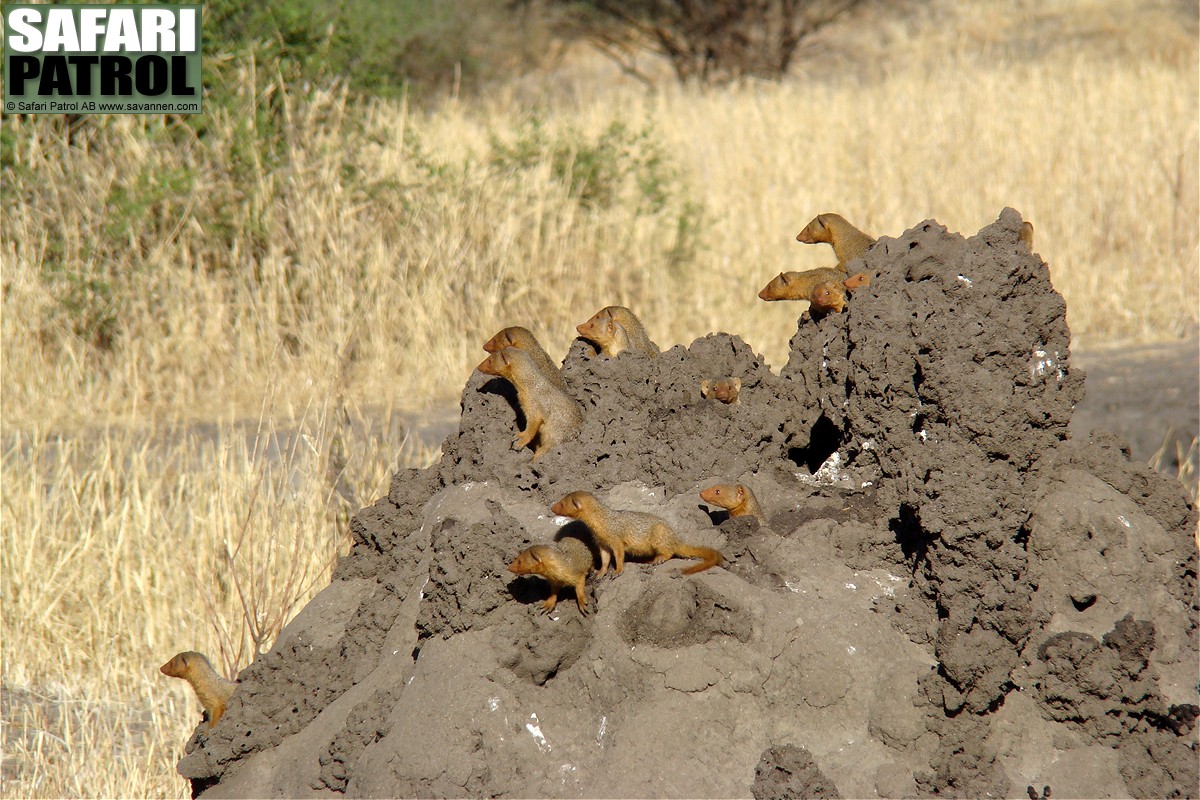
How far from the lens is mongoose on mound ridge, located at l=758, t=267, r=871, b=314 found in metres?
3.51

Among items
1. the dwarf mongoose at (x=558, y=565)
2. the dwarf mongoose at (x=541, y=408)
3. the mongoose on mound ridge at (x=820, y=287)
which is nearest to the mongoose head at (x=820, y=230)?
the mongoose on mound ridge at (x=820, y=287)

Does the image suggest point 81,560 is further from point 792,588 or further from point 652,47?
point 652,47

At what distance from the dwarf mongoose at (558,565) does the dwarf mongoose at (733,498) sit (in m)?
0.38

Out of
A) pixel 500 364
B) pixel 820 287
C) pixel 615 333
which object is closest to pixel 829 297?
pixel 820 287

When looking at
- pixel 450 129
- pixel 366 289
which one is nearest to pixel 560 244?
pixel 366 289

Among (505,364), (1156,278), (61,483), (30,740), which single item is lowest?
(30,740)

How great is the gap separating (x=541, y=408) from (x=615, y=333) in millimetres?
495

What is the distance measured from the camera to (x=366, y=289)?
9.50 meters

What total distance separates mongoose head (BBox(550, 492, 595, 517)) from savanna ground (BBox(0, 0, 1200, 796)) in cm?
186

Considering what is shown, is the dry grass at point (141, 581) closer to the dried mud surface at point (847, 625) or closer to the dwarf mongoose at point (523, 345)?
the dwarf mongoose at point (523, 345)

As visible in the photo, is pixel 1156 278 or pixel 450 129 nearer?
pixel 1156 278

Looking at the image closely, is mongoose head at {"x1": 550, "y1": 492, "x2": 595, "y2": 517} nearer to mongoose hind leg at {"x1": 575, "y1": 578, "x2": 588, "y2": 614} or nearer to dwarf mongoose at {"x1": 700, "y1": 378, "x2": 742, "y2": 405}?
mongoose hind leg at {"x1": 575, "y1": 578, "x2": 588, "y2": 614}

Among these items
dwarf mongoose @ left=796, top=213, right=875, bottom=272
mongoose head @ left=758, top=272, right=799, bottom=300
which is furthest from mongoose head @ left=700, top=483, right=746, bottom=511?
dwarf mongoose @ left=796, top=213, right=875, bottom=272

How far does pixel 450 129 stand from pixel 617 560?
11434 millimetres
